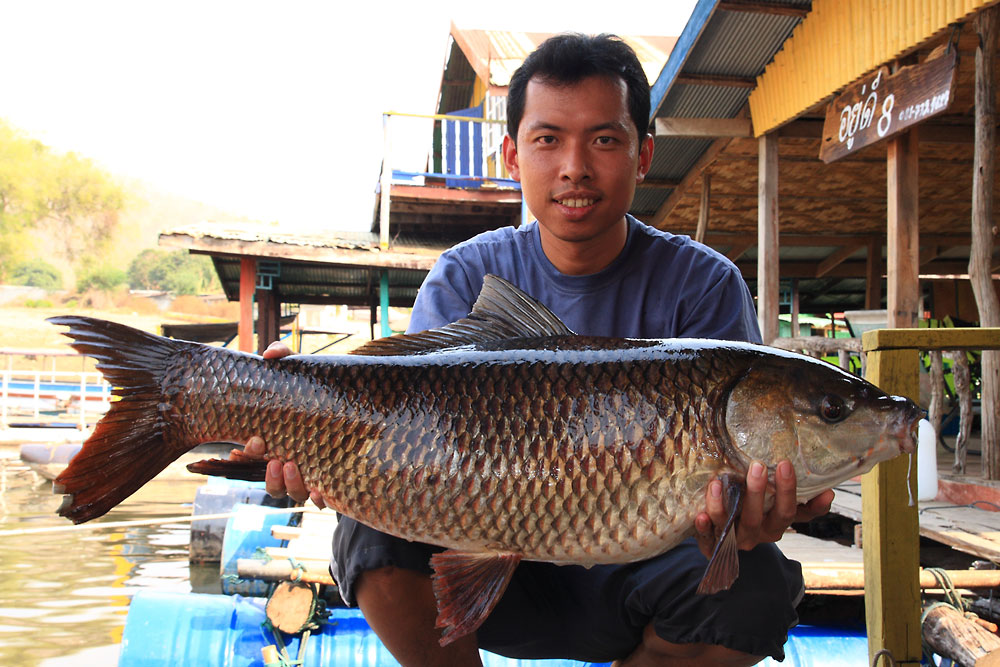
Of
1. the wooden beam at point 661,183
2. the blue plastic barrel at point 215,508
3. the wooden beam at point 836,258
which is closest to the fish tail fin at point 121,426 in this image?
the blue plastic barrel at point 215,508

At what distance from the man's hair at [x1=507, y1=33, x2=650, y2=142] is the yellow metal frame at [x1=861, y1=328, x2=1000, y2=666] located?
3.66 ft

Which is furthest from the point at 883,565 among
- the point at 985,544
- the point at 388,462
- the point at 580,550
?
the point at 985,544

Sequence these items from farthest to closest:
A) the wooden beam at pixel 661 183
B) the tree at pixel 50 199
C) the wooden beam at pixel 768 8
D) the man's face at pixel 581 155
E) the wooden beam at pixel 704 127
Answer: the tree at pixel 50 199 → the wooden beam at pixel 661 183 → the wooden beam at pixel 704 127 → the wooden beam at pixel 768 8 → the man's face at pixel 581 155

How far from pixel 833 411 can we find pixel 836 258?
1176 centimetres

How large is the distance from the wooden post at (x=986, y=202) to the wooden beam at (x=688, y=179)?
3.33m

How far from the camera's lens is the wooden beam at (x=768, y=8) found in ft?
21.1

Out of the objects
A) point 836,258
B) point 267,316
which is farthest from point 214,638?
point 267,316

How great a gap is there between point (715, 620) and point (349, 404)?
1.11 metres

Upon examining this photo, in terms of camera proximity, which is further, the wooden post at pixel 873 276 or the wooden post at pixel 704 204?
the wooden post at pixel 873 276

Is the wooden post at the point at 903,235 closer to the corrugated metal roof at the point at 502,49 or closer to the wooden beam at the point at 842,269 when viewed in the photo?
the wooden beam at the point at 842,269

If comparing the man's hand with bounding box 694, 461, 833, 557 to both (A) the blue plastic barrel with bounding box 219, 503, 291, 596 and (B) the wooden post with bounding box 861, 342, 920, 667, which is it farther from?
(A) the blue plastic barrel with bounding box 219, 503, 291, 596

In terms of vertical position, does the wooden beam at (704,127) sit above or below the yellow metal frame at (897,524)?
above

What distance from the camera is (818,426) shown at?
1.78 m

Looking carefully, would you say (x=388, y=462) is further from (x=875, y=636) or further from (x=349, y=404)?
(x=875, y=636)
